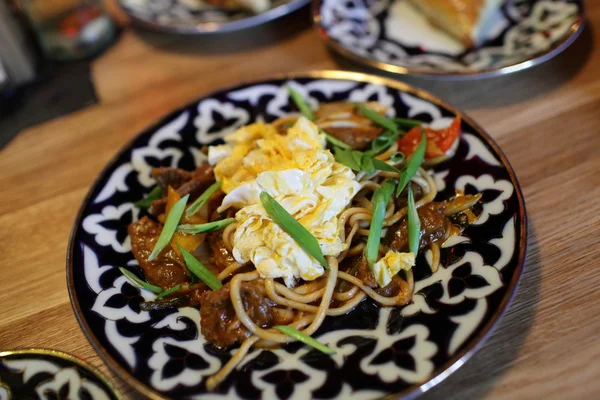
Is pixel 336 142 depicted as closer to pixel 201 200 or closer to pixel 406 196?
pixel 406 196

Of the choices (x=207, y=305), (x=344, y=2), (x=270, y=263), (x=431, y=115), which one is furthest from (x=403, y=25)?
(x=207, y=305)

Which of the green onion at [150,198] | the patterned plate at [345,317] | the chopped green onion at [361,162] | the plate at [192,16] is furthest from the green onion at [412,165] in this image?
the plate at [192,16]

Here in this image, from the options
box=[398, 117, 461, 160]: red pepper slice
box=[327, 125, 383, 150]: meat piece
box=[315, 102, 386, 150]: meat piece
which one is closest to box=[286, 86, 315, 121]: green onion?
box=[315, 102, 386, 150]: meat piece

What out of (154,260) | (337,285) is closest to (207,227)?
(154,260)

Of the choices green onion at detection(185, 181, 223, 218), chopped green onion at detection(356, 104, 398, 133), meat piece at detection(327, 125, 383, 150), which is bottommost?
→ green onion at detection(185, 181, 223, 218)

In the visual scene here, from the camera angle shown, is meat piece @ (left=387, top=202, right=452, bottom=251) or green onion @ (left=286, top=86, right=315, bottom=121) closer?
meat piece @ (left=387, top=202, right=452, bottom=251)

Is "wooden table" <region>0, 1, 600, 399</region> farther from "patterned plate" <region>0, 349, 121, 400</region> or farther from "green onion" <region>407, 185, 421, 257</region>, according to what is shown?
"green onion" <region>407, 185, 421, 257</region>
